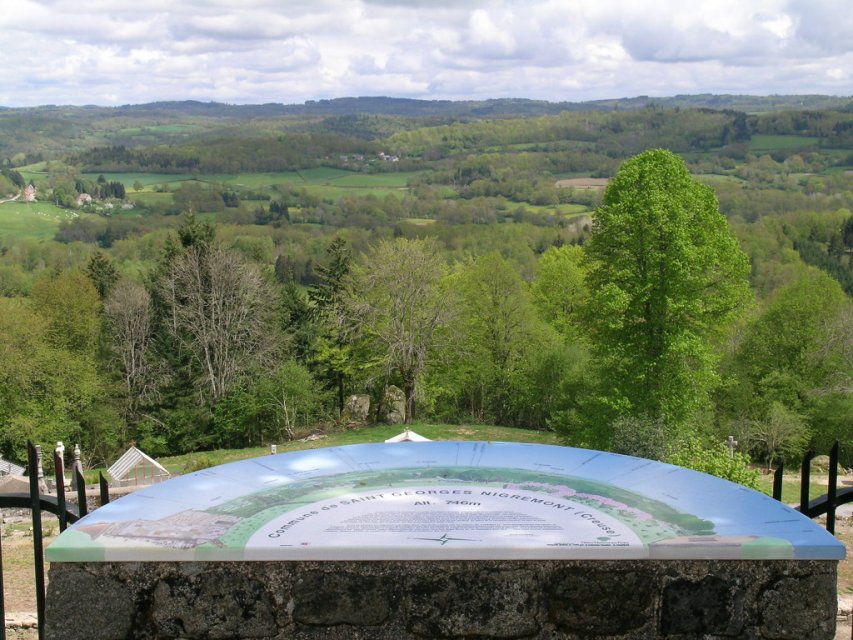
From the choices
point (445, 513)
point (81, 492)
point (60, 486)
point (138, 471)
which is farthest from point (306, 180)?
point (60, 486)

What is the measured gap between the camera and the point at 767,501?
5539mm

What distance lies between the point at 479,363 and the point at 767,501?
33064 mm

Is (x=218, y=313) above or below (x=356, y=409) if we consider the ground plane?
above

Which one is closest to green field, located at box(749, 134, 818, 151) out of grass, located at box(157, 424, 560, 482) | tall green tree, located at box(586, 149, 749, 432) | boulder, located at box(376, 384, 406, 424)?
boulder, located at box(376, 384, 406, 424)

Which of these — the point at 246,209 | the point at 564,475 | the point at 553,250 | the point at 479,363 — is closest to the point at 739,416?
the point at 479,363

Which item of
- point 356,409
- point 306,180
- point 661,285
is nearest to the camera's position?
point 661,285

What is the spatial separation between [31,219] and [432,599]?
121943mm

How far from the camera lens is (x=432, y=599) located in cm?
483

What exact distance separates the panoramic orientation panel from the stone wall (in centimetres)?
10

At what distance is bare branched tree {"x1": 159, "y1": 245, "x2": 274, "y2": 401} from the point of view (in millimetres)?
41281

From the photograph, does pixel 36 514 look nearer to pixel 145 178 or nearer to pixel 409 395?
pixel 409 395

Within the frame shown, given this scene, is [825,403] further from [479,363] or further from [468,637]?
[468,637]

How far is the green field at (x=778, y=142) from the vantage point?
484 ft

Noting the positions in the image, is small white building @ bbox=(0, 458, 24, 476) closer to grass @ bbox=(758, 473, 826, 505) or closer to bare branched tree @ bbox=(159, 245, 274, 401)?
bare branched tree @ bbox=(159, 245, 274, 401)
